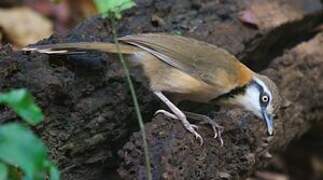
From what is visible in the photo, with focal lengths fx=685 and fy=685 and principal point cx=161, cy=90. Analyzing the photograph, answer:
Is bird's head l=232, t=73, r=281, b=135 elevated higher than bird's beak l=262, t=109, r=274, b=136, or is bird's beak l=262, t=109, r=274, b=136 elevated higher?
bird's head l=232, t=73, r=281, b=135

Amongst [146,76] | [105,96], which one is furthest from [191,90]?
[105,96]

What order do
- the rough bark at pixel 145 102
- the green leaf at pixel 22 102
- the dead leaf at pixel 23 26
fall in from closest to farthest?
1. the green leaf at pixel 22 102
2. the rough bark at pixel 145 102
3. the dead leaf at pixel 23 26

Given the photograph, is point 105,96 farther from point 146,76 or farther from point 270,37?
point 270,37

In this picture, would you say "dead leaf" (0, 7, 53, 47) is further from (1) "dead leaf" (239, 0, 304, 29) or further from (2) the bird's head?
(2) the bird's head

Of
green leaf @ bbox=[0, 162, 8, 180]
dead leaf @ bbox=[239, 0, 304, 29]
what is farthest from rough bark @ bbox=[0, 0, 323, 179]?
green leaf @ bbox=[0, 162, 8, 180]

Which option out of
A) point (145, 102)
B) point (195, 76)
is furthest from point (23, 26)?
point (195, 76)

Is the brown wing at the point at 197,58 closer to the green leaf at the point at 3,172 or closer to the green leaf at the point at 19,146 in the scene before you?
the green leaf at the point at 3,172

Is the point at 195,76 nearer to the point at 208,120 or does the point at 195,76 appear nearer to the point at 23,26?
the point at 208,120

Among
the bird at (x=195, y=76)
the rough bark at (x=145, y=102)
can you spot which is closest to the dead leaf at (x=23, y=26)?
the rough bark at (x=145, y=102)
